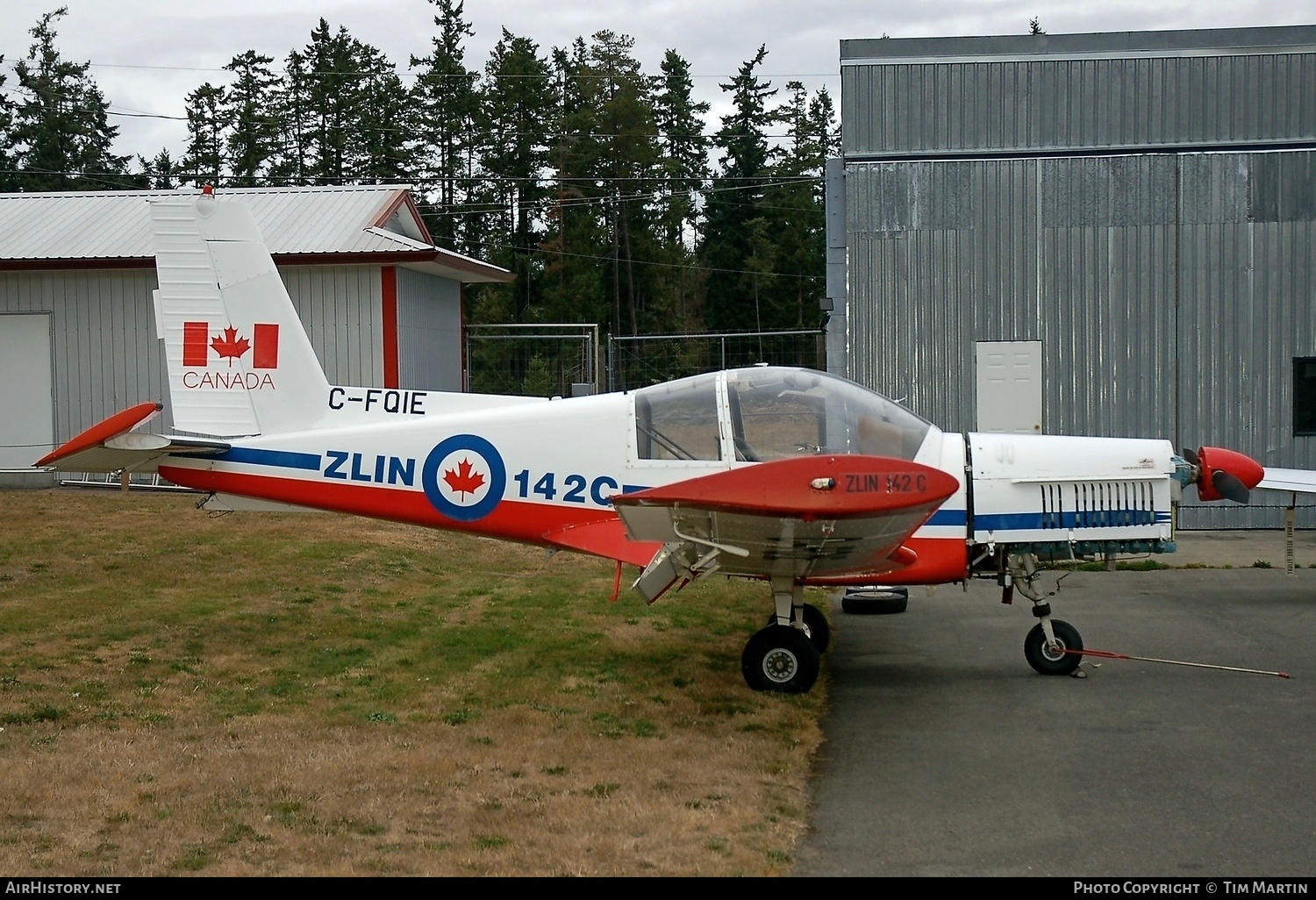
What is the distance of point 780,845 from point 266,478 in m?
5.05

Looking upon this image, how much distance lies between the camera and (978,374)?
15.8 m

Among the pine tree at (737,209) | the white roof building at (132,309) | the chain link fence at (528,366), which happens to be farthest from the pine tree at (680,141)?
the white roof building at (132,309)

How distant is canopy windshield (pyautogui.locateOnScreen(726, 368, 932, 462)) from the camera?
302 inches

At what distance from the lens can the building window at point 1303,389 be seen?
15570 mm

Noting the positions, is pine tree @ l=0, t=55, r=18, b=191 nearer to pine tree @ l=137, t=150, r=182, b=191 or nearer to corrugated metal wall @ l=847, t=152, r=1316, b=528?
pine tree @ l=137, t=150, r=182, b=191

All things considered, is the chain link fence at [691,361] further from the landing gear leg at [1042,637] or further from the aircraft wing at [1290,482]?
the landing gear leg at [1042,637]

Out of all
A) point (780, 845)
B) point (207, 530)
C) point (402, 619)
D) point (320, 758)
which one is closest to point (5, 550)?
point (207, 530)

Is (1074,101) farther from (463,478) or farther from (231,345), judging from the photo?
(231,345)

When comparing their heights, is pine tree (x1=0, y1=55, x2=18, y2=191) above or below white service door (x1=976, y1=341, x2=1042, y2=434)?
above

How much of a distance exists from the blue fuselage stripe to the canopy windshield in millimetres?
2953

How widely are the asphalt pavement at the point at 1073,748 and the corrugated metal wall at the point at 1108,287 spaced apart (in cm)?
529

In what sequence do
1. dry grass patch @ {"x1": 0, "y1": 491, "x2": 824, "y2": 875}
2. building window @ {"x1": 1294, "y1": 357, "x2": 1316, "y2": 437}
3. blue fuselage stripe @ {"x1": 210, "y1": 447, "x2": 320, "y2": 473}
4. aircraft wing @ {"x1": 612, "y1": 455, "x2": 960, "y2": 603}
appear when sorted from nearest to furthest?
dry grass patch @ {"x1": 0, "y1": 491, "x2": 824, "y2": 875}
aircraft wing @ {"x1": 612, "y1": 455, "x2": 960, "y2": 603}
blue fuselage stripe @ {"x1": 210, "y1": 447, "x2": 320, "y2": 473}
building window @ {"x1": 1294, "y1": 357, "x2": 1316, "y2": 437}

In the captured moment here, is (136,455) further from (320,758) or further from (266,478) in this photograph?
(320,758)

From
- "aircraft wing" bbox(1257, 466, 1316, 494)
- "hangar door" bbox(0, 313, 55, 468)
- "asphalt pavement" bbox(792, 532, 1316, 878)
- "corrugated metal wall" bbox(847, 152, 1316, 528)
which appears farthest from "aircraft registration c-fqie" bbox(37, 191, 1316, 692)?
"hangar door" bbox(0, 313, 55, 468)
